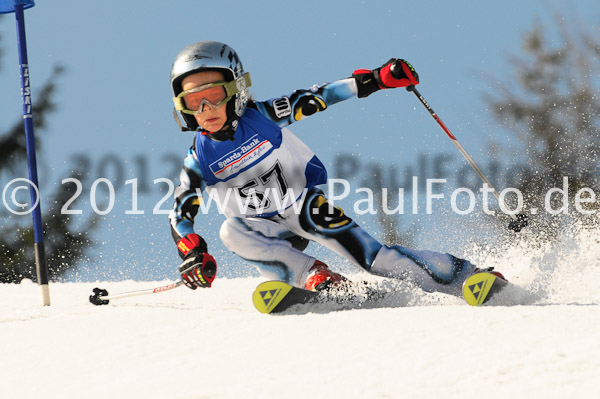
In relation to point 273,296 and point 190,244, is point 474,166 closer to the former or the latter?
point 273,296

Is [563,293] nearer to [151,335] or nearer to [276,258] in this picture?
[276,258]

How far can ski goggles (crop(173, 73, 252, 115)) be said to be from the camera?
4020 mm

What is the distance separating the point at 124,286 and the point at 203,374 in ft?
12.5

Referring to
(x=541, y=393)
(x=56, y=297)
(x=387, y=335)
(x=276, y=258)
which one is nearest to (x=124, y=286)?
(x=56, y=297)

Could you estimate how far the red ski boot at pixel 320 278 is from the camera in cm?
396

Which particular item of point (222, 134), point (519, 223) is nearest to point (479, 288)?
point (519, 223)

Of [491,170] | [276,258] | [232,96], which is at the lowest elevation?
[491,170]

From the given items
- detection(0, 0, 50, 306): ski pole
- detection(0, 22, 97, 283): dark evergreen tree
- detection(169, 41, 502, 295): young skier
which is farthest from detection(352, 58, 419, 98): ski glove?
detection(0, 22, 97, 283): dark evergreen tree

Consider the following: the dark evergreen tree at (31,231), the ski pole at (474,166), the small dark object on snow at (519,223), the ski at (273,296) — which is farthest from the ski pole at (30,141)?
the dark evergreen tree at (31,231)

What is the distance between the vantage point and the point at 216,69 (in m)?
4.04

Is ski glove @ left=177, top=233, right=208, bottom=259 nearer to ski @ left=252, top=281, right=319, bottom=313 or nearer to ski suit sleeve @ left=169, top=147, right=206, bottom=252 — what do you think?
ski suit sleeve @ left=169, top=147, right=206, bottom=252

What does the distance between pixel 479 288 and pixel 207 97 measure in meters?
1.89

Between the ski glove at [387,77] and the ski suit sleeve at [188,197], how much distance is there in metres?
1.15

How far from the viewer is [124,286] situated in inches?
247
